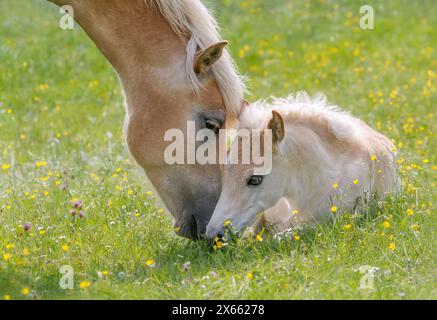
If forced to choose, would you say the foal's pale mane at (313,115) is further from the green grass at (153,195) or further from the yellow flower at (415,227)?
the yellow flower at (415,227)

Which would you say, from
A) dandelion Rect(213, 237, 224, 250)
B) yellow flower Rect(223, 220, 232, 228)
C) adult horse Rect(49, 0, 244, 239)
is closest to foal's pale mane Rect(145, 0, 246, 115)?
adult horse Rect(49, 0, 244, 239)

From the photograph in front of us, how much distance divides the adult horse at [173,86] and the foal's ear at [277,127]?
31 cm

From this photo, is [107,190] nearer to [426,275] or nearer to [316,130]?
[316,130]

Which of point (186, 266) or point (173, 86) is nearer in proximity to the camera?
point (186, 266)

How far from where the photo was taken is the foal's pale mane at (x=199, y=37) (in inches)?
216

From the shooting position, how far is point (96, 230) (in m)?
5.88

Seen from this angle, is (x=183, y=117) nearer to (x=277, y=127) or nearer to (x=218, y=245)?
(x=277, y=127)

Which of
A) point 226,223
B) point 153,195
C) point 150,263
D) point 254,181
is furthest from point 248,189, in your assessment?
point 153,195

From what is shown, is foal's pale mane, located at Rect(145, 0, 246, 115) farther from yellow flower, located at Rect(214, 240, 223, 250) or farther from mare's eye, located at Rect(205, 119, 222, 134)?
yellow flower, located at Rect(214, 240, 223, 250)

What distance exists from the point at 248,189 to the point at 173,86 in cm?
93

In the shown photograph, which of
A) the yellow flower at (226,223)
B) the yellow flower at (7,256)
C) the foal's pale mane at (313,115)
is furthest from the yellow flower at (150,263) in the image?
the foal's pale mane at (313,115)

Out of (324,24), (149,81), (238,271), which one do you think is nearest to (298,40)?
(324,24)

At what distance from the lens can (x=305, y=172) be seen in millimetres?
5754

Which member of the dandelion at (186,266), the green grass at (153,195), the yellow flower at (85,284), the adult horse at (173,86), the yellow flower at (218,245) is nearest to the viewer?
the yellow flower at (85,284)
